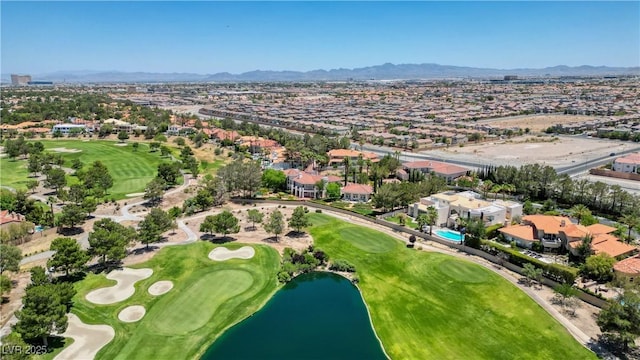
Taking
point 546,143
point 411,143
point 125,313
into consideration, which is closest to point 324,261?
point 125,313

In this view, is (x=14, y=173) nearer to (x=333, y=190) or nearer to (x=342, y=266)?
(x=333, y=190)

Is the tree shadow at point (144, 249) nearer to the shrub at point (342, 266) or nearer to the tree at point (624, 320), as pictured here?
the shrub at point (342, 266)

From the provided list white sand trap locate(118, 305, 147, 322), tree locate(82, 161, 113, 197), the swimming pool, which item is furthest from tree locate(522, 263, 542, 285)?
tree locate(82, 161, 113, 197)

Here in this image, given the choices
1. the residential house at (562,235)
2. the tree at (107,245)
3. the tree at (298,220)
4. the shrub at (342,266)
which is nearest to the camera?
the tree at (107,245)

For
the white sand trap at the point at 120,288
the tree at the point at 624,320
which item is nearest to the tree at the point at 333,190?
the white sand trap at the point at 120,288

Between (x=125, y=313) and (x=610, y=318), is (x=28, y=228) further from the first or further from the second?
(x=610, y=318)

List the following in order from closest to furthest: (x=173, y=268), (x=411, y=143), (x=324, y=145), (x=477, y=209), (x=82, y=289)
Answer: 1. (x=82, y=289)
2. (x=173, y=268)
3. (x=477, y=209)
4. (x=324, y=145)
5. (x=411, y=143)
